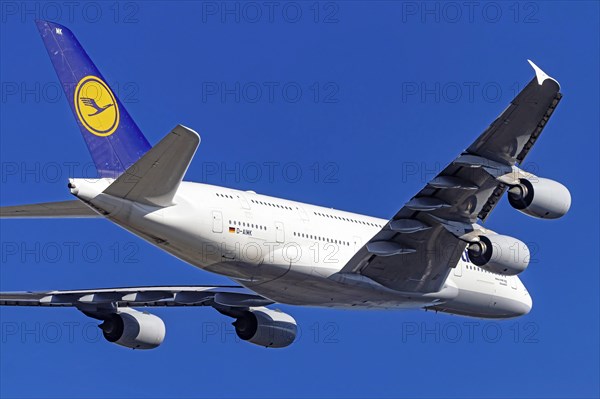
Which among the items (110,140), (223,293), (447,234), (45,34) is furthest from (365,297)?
(45,34)

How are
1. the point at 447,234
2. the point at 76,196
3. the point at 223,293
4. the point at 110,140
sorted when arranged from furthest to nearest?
the point at 223,293
the point at 447,234
the point at 110,140
the point at 76,196

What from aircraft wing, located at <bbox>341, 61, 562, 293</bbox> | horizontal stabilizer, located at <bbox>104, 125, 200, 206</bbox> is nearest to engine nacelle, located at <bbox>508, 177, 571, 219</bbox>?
aircraft wing, located at <bbox>341, 61, 562, 293</bbox>

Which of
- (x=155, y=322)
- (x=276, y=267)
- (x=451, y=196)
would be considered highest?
(x=451, y=196)

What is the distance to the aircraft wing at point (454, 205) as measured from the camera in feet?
85.4

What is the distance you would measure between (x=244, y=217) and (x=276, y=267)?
5.70 ft

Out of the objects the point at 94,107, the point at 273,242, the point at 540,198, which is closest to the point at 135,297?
the point at 273,242

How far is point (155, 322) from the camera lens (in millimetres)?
33562

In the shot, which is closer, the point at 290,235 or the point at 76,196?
the point at 76,196

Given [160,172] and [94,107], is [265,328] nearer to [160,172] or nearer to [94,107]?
[94,107]

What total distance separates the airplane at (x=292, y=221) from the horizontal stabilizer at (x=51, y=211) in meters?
0.03

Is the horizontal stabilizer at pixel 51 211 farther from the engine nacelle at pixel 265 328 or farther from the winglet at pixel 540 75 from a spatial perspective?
the winglet at pixel 540 75

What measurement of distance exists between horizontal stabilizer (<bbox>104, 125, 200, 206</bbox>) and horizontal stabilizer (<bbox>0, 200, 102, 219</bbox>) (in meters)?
1.67

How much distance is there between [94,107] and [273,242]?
5.79 metres

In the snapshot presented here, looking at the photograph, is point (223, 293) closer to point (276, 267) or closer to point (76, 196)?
point (276, 267)
